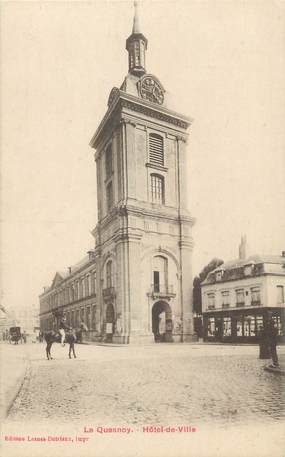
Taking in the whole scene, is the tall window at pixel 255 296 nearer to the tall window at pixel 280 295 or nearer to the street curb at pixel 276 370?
the tall window at pixel 280 295

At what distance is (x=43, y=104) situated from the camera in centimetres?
927

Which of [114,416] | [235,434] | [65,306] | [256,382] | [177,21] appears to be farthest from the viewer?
[65,306]

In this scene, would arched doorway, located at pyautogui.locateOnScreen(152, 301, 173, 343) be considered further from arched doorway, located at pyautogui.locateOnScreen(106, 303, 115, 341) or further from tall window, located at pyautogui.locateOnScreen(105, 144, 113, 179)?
tall window, located at pyautogui.locateOnScreen(105, 144, 113, 179)

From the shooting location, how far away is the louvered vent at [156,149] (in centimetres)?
2998

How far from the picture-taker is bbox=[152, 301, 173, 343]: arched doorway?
29.4 meters

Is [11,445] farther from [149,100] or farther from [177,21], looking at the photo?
[149,100]

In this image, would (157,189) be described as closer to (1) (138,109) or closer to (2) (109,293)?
(1) (138,109)

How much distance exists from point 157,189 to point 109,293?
829 cm

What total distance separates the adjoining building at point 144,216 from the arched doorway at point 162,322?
69 millimetres

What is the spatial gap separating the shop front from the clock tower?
3.79 metres

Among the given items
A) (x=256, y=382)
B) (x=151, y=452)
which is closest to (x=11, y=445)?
(x=151, y=452)

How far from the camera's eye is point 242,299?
103 feet

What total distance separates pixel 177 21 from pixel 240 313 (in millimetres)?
26348

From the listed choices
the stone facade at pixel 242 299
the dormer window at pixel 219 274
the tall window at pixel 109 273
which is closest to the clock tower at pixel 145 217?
the tall window at pixel 109 273
